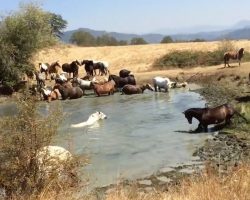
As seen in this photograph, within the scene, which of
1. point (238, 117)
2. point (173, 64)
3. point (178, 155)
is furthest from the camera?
point (173, 64)

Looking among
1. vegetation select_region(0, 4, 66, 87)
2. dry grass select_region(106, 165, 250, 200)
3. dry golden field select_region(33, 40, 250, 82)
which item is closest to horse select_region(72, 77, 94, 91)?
vegetation select_region(0, 4, 66, 87)

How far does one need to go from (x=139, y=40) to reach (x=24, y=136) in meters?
65.3

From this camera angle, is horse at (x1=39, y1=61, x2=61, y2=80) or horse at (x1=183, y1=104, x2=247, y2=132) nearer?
horse at (x1=183, y1=104, x2=247, y2=132)

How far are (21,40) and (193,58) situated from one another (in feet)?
46.3

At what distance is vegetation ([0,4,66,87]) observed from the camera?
33531 millimetres

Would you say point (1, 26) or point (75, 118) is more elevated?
point (1, 26)

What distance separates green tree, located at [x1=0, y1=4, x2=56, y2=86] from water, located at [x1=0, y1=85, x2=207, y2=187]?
16.4ft

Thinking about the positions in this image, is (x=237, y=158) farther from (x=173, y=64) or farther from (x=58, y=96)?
(x=173, y=64)

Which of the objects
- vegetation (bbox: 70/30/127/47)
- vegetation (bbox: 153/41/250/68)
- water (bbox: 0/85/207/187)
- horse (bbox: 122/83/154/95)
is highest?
vegetation (bbox: 70/30/127/47)

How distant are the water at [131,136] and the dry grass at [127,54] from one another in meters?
15.4

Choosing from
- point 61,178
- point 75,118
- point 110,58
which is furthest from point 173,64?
point 61,178

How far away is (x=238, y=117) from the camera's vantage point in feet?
60.5

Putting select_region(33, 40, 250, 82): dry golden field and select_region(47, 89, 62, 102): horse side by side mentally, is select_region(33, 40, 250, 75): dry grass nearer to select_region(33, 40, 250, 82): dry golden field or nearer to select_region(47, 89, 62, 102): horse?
select_region(33, 40, 250, 82): dry golden field

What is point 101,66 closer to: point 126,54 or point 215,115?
point 126,54
